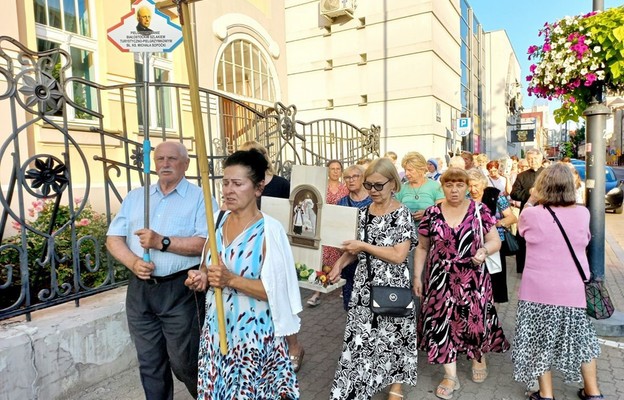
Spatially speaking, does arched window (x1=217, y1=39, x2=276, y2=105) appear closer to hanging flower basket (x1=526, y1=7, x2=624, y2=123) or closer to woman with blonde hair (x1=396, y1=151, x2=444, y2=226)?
woman with blonde hair (x1=396, y1=151, x2=444, y2=226)

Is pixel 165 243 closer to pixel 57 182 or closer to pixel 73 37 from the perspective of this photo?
pixel 57 182

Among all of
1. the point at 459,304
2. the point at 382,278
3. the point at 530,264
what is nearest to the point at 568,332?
the point at 530,264

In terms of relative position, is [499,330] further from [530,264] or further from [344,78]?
[344,78]

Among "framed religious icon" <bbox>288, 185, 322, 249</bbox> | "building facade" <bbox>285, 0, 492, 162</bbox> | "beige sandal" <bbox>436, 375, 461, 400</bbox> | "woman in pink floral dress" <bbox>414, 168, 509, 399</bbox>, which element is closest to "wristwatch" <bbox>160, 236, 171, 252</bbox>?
"framed religious icon" <bbox>288, 185, 322, 249</bbox>

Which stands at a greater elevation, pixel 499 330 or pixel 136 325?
pixel 136 325

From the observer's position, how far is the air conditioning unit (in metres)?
20.8

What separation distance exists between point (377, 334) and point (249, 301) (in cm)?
131

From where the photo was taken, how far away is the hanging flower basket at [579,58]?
13.3 feet

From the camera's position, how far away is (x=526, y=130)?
122 ft

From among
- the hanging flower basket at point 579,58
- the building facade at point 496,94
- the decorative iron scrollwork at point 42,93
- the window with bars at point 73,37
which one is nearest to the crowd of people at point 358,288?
the decorative iron scrollwork at point 42,93

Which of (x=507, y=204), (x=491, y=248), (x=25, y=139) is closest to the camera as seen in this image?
(x=491, y=248)

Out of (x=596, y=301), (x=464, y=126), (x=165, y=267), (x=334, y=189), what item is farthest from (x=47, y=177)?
(x=464, y=126)

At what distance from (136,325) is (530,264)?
9.48 ft

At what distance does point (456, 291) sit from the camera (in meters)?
3.54
